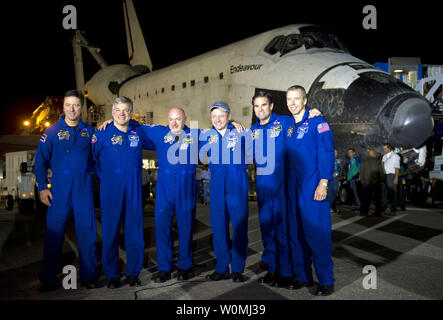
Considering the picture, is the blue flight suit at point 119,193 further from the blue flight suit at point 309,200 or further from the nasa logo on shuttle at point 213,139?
the blue flight suit at point 309,200

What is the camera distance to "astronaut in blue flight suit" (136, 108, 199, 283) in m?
4.30

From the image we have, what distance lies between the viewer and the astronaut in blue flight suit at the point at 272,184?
4.11m

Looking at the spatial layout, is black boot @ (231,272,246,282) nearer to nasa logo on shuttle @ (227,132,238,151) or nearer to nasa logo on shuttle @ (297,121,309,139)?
nasa logo on shuttle @ (227,132,238,151)

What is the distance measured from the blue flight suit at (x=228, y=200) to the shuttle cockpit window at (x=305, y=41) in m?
6.13

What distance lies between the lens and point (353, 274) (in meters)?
4.24

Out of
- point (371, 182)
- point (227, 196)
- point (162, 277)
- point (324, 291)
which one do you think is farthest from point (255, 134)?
point (371, 182)

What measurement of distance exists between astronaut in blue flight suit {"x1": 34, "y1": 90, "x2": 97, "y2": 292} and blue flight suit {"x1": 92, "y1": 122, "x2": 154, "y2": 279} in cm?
15

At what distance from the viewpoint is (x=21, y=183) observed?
36.0 feet

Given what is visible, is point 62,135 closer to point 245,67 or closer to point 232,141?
point 232,141

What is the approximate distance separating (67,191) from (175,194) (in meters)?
1.22

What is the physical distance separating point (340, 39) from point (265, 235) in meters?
7.99

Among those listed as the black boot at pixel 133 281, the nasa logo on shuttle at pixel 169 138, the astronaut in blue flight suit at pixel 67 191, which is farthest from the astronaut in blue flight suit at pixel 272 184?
the astronaut in blue flight suit at pixel 67 191
